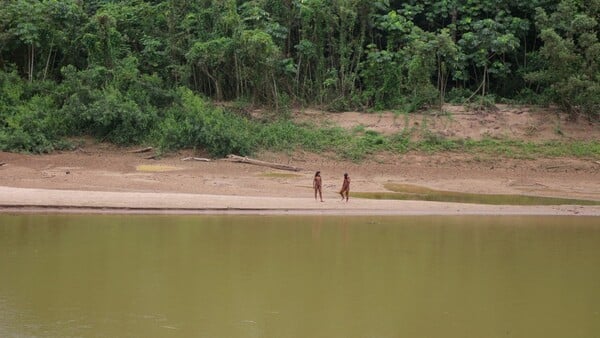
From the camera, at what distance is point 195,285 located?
12414 mm

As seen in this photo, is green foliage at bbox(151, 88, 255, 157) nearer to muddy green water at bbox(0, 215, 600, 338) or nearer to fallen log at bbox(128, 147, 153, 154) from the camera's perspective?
fallen log at bbox(128, 147, 153, 154)

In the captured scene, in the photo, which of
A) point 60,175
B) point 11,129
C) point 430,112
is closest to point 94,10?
point 11,129

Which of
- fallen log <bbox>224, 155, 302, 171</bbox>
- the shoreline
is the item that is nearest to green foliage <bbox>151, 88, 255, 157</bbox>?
fallen log <bbox>224, 155, 302, 171</bbox>

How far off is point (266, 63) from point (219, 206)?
11.3m

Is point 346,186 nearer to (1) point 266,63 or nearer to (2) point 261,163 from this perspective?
(2) point 261,163

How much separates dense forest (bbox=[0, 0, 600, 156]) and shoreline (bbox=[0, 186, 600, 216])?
667 centimetres

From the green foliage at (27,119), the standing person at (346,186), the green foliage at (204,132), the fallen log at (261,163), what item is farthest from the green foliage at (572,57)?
the green foliage at (27,119)

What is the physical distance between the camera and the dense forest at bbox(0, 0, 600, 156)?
93.9ft

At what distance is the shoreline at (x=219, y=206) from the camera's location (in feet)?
64.9

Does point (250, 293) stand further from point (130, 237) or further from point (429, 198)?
point (429, 198)

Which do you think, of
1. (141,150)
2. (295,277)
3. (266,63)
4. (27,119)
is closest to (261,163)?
(141,150)

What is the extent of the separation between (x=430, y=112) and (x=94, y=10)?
17.0 meters

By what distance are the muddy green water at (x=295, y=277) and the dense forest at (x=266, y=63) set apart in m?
10.0

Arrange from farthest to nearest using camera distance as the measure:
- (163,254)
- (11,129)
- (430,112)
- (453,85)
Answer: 1. (453,85)
2. (430,112)
3. (11,129)
4. (163,254)
